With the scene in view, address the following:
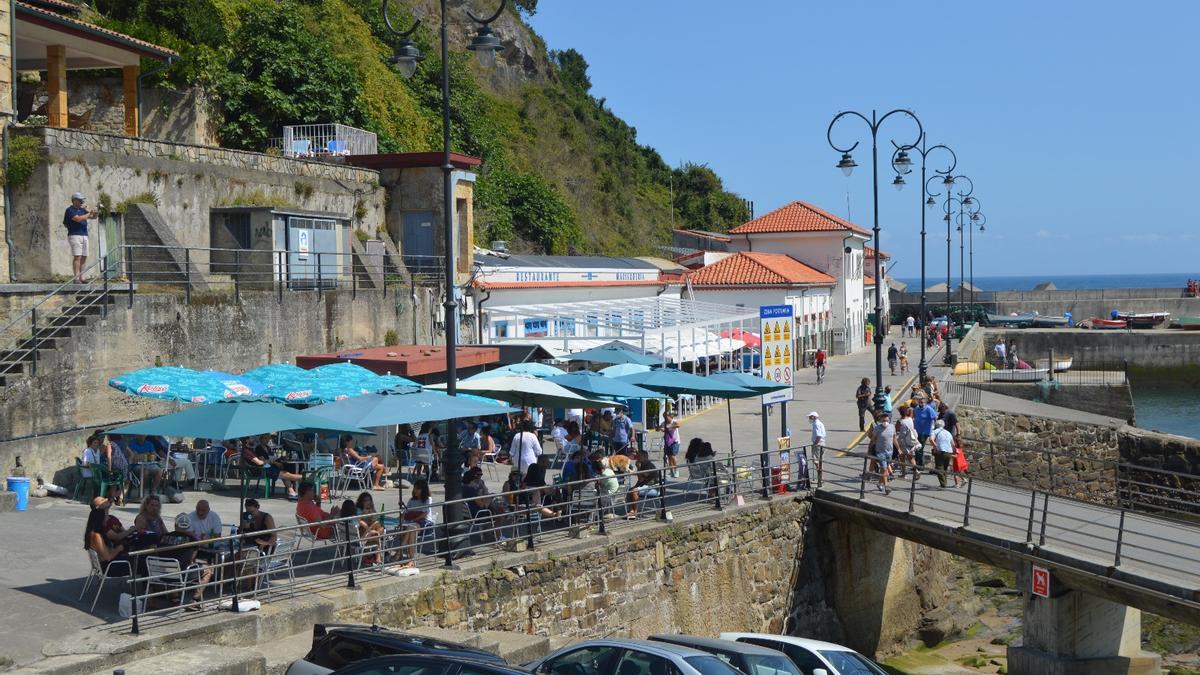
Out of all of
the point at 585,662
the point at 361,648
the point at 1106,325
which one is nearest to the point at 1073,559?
the point at 585,662

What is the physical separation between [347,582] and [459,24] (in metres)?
64.9

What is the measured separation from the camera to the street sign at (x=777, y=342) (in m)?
22.6

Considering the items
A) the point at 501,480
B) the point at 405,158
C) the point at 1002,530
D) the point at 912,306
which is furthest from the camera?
the point at 912,306

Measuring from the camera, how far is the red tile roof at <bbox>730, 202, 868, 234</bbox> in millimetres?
57625

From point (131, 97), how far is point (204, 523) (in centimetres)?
1946

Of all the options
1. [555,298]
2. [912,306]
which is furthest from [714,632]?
[912,306]

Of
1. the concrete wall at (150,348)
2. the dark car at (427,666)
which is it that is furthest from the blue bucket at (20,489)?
the dark car at (427,666)

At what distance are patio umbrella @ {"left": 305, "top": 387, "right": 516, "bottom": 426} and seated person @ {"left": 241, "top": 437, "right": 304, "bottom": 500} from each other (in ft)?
10.7

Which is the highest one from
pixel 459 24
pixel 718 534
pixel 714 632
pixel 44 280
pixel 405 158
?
pixel 459 24

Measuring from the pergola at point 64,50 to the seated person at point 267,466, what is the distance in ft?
35.9

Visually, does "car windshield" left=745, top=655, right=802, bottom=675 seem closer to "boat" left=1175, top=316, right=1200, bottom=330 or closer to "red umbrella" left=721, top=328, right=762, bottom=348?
"red umbrella" left=721, top=328, right=762, bottom=348

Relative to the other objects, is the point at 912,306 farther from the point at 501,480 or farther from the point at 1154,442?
the point at 501,480

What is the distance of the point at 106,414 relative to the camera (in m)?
18.5

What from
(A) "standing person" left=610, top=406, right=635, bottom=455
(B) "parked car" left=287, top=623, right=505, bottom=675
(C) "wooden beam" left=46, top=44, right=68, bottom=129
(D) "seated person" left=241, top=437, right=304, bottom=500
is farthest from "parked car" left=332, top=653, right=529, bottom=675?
(C) "wooden beam" left=46, top=44, right=68, bottom=129
